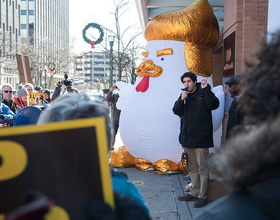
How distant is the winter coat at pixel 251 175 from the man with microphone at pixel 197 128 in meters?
3.55

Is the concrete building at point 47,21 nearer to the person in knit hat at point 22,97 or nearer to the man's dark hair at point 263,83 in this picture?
the person in knit hat at point 22,97

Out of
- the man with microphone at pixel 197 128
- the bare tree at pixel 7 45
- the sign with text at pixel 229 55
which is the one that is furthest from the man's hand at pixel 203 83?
the bare tree at pixel 7 45

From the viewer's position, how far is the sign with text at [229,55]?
6664mm

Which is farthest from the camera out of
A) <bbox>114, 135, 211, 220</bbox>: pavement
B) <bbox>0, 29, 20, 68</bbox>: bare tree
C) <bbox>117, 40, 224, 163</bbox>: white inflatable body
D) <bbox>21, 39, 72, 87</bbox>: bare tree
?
<bbox>21, 39, 72, 87</bbox>: bare tree

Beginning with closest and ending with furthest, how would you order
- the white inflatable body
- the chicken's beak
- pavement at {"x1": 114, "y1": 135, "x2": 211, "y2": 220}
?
pavement at {"x1": 114, "y1": 135, "x2": 211, "y2": 220} → the white inflatable body → the chicken's beak

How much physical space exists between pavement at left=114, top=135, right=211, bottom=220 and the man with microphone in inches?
10.1

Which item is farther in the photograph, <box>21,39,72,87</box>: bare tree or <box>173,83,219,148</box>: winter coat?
<box>21,39,72,87</box>: bare tree

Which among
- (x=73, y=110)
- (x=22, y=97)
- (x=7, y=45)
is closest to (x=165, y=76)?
(x=22, y=97)

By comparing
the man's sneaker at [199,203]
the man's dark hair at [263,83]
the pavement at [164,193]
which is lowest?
the pavement at [164,193]

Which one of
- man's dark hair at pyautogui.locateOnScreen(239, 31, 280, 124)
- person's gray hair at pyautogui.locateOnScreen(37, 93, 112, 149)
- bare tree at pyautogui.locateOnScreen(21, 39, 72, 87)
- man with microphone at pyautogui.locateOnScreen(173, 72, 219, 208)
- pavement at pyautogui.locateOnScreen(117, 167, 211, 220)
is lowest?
pavement at pyautogui.locateOnScreen(117, 167, 211, 220)

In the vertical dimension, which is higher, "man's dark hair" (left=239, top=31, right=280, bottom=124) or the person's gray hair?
"man's dark hair" (left=239, top=31, right=280, bottom=124)

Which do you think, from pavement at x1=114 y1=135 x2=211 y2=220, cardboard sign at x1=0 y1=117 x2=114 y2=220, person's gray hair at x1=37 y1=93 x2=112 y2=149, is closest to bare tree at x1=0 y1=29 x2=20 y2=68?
pavement at x1=114 y1=135 x2=211 y2=220

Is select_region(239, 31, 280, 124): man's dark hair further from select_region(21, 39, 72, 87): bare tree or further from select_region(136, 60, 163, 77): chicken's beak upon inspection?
select_region(21, 39, 72, 87): bare tree

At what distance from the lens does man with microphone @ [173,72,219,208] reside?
14.9 ft
